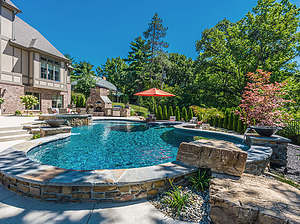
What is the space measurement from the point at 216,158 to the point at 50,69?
19565 mm

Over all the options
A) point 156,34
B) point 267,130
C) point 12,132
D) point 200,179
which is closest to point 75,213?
point 200,179

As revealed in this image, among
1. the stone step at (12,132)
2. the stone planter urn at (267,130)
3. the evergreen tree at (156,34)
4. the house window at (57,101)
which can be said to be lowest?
the stone step at (12,132)

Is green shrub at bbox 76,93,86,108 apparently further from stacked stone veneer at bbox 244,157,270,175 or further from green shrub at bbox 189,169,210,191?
stacked stone veneer at bbox 244,157,270,175

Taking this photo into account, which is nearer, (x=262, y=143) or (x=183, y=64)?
(x=262, y=143)

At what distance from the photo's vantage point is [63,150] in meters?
5.25

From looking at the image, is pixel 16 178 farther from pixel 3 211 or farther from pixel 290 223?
pixel 290 223

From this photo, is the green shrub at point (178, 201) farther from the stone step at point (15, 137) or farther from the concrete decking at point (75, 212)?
the stone step at point (15, 137)

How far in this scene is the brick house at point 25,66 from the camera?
13.5m

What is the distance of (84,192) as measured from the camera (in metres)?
2.30

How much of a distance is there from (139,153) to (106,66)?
1565 inches

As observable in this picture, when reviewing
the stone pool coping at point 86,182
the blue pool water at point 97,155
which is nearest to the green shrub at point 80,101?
the blue pool water at point 97,155

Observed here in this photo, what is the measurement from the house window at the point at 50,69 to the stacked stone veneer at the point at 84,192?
1734 centimetres

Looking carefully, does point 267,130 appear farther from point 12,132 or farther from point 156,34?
point 156,34

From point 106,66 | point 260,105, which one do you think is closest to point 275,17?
point 260,105
